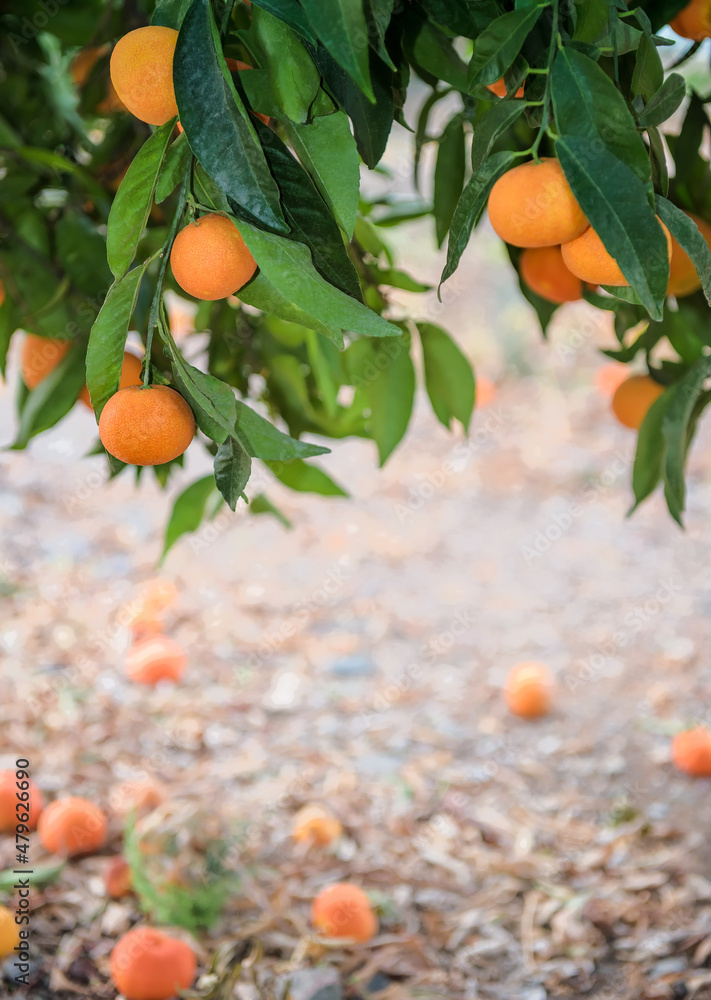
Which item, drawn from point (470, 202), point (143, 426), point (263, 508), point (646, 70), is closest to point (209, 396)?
point (143, 426)

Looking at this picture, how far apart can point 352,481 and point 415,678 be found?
871 mm

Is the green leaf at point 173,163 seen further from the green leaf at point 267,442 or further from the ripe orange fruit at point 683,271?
the ripe orange fruit at point 683,271

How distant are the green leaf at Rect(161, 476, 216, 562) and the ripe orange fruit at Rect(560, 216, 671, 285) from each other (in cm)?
46

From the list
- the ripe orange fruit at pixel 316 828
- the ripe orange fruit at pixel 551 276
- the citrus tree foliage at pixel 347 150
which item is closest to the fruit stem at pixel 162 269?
the citrus tree foliage at pixel 347 150

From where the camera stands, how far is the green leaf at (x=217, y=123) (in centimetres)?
35

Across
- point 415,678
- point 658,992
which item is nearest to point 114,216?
point 658,992

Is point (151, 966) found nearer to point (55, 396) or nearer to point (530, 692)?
point (55, 396)

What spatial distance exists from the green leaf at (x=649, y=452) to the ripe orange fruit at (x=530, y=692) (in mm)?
834

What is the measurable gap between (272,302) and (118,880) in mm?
841

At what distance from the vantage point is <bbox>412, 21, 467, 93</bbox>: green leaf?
1.65 ft

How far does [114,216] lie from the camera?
0.39 meters

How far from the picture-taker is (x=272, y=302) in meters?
0.40

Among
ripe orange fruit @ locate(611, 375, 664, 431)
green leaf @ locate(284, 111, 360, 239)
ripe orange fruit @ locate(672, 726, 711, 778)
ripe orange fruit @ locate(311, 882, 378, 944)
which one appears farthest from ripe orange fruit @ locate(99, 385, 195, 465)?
ripe orange fruit @ locate(672, 726, 711, 778)

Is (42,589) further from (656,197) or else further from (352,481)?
(656,197)
